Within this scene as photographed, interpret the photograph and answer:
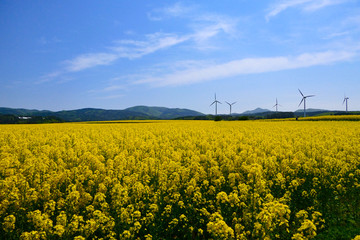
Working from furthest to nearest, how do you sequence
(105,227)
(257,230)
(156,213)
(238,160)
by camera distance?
(238,160), (156,213), (105,227), (257,230)

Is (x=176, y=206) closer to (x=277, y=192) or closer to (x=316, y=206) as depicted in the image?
(x=277, y=192)

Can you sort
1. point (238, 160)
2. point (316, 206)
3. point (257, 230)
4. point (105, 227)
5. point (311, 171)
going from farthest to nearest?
1. point (238, 160)
2. point (311, 171)
3. point (316, 206)
4. point (105, 227)
5. point (257, 230)

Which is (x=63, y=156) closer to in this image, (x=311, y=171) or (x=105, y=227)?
(x=105, y=227)

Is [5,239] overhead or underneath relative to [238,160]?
underneath

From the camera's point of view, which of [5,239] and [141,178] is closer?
[5,239]

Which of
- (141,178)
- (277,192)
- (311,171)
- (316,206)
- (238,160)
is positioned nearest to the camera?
(316,206)

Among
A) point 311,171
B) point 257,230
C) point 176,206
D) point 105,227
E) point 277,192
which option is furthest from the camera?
point 311,171

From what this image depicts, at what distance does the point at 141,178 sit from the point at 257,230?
5.09m

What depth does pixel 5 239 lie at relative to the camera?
19.4 feet

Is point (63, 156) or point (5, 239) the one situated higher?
point (63, 156)

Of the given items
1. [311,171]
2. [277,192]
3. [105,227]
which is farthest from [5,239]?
[311,171]

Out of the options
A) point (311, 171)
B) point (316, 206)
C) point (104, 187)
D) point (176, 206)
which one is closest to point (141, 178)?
point (104, 187)

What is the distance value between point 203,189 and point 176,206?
138 centimetres

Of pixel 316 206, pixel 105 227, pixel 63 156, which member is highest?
pixel 63 156
